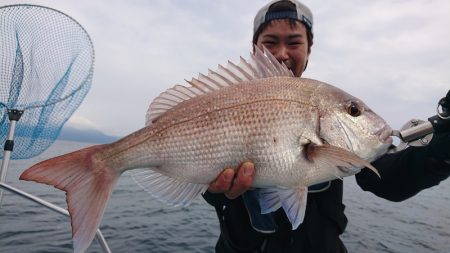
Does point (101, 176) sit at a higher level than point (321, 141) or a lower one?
lower

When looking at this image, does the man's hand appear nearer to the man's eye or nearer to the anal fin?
the anal fin

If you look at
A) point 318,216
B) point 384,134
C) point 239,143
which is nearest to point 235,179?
point 239,143

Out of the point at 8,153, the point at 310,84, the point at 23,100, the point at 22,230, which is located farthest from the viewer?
the point at 22,230

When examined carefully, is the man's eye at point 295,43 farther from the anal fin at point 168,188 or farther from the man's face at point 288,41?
the anal fin at point 168,188

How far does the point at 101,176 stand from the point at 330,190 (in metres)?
2.27

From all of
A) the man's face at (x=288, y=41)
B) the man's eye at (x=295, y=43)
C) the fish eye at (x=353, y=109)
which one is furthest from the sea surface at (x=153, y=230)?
the fish eye at (x=353, y=109)

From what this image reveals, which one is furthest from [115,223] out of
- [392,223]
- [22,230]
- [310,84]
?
[392,223]

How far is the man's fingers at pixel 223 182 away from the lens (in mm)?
2254

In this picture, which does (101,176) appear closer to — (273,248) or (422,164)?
(273,248)

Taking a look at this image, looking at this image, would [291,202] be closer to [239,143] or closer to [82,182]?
[239,143]

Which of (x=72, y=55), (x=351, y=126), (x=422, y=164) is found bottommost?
(x=422, y=164)

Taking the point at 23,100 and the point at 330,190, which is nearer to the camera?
the point at 330,190

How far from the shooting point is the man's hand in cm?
220

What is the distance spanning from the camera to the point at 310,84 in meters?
2.45
